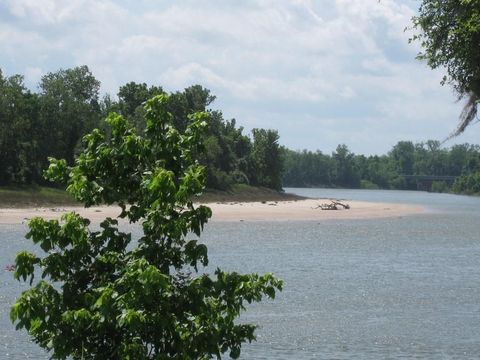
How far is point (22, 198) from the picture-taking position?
7425 centimetres

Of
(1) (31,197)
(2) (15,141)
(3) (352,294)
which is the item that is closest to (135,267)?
(3) (352,294)

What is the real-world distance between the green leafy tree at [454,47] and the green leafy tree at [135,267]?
171 inches

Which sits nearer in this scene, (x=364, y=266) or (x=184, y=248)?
(x=184, y=248)

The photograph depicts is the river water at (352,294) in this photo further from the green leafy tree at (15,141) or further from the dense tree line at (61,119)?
the green leafy tree at (15,141)

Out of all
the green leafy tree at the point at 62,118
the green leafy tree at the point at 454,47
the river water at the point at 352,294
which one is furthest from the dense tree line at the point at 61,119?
the green leafy tree at the point at 454,47

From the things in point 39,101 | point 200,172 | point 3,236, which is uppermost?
point 39,101

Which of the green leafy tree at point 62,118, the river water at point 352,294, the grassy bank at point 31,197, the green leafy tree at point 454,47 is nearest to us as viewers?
the green leafy tree at point 454,47

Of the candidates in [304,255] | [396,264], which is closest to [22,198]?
[304,255]

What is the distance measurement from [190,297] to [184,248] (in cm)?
41

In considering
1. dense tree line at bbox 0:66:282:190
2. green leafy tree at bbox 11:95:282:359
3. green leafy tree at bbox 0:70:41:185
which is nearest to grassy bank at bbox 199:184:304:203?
dense tree line at bbox 0:66:282:190

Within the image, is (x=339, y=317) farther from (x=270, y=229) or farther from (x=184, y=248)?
(x=270, y=229)

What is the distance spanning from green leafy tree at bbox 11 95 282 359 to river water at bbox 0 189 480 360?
10201mm

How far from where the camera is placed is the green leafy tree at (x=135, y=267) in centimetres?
Answer: 648

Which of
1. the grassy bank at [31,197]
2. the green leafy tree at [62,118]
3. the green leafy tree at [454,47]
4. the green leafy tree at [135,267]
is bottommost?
the grassy bank at [31,197]
